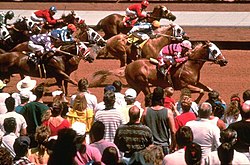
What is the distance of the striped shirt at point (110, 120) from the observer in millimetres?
10562

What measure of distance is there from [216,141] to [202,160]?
117 cm

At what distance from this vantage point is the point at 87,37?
20.8m

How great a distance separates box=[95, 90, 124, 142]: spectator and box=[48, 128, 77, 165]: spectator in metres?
2.71

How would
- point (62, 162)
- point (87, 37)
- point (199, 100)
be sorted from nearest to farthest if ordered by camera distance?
point (62, 162) → point (199, 100) → point (87, 37)

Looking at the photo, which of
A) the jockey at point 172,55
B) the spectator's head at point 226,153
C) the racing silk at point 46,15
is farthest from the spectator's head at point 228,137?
the racing silk at point 46,15

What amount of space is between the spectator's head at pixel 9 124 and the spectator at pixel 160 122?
1695 millimetres

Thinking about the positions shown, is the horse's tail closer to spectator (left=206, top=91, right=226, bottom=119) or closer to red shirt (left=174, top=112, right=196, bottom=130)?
spectator (left=206, top=91, right=226, bottom=119)

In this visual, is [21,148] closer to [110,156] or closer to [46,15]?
[110,156]

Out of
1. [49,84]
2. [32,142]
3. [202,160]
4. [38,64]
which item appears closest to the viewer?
[202,160]

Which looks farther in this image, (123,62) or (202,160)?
(123,62)

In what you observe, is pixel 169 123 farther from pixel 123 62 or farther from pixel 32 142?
pixel 123 62

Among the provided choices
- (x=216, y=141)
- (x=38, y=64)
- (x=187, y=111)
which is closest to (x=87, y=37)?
(x=38, y=64)

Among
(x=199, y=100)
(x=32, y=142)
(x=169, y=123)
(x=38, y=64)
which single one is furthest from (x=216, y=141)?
(x=38, y=64)

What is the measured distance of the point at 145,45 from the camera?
64.6ft
